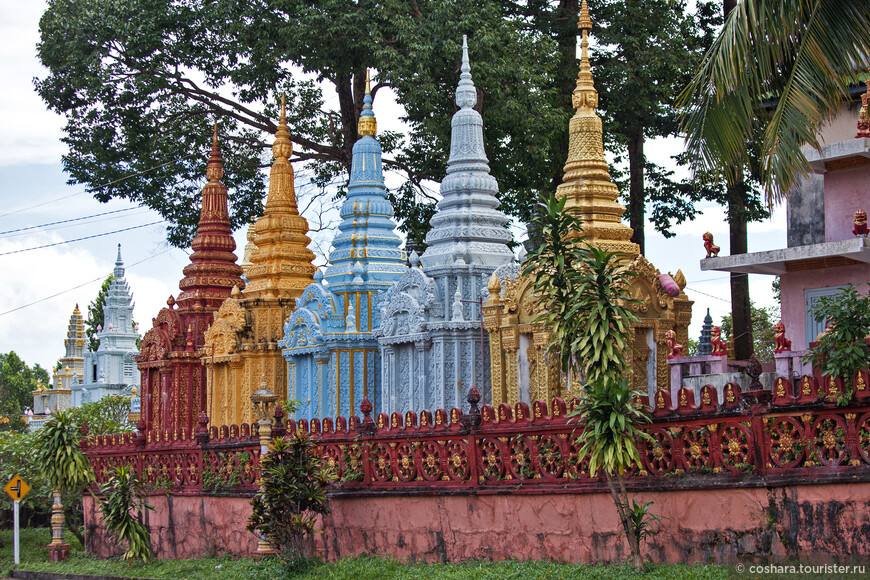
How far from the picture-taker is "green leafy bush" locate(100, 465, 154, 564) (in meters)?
20.8

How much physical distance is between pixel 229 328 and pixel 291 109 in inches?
429

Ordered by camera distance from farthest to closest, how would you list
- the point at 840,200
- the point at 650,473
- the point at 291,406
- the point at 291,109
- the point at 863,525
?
1. the point at 291,109
2. the point at 291,406
3. the point at 840,200
4. the point at 650,473
5. the point at 863,525

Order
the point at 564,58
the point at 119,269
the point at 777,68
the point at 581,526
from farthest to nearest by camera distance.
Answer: the point at 119,269 < the point at 564,58 < the point at 777,68 < the point at 581,526

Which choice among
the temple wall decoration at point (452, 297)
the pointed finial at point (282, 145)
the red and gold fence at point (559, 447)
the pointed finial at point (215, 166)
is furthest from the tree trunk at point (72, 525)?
the pointed finial at point (282, 145)

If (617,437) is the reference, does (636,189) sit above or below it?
above

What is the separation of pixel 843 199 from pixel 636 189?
11.8m

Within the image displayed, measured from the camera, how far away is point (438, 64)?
2777 centimetres

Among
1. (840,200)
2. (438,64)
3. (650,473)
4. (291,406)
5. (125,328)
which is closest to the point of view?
(650,473)

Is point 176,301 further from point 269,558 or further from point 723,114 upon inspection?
point 723,114

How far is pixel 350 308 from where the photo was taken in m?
22.5

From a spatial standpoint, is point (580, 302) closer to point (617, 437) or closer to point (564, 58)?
point (617, 437)

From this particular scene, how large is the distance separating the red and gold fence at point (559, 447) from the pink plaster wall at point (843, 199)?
18.1 ft

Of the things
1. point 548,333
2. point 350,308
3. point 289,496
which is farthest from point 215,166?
point 289,496

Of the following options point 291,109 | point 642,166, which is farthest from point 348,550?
point 291,109
